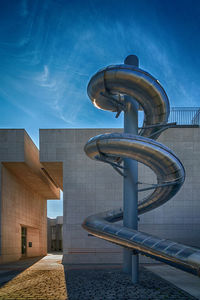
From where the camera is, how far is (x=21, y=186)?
29.3 meters

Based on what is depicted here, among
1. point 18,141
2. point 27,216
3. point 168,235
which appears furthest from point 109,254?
point 27,216

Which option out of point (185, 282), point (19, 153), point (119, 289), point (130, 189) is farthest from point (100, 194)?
point (119, 289)

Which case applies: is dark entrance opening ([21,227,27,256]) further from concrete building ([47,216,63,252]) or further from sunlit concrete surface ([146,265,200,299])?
sunlit concrete surface ([146,265,200,299])

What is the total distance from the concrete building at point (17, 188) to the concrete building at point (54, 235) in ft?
61.0

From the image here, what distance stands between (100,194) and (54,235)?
39116 millimetres

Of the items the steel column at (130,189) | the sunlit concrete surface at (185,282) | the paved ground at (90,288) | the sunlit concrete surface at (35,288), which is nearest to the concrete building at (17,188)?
the sunlit concrete surface at (35,288)

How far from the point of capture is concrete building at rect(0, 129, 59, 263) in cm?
2225

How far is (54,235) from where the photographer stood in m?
55.3

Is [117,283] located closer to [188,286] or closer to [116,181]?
[188,286]

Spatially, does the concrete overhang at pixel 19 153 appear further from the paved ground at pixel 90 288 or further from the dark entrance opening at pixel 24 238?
the paved ground at pixel 90 288

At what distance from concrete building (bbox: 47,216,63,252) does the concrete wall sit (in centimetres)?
3486

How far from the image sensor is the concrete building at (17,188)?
73.0ft

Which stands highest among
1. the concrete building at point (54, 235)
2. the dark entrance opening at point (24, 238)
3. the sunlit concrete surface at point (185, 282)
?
the sunlit concrete surface at point (185, 282)

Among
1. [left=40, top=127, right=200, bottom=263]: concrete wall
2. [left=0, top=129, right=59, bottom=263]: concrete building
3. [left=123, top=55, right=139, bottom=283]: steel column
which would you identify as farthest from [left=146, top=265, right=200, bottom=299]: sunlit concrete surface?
[left=0, top=129, right=59, bottom=263]: concrete building
